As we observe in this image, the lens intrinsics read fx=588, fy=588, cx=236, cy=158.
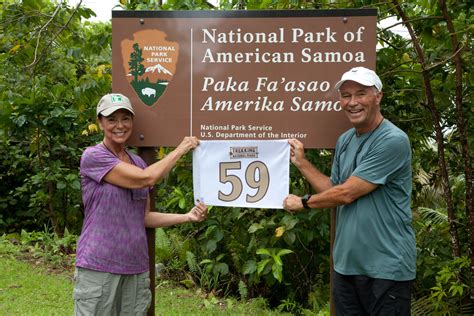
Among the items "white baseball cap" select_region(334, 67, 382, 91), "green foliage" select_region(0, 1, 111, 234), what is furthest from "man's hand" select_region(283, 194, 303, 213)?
"green foliage" select_region(0, 1, 111, 234)

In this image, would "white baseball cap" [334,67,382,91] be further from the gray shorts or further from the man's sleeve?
the gray shorts

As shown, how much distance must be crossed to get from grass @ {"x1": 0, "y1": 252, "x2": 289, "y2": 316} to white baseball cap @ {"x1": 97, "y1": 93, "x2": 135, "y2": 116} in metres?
2.80

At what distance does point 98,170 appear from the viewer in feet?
11.2

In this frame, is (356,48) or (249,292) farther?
(249,292)

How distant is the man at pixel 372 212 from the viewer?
3.17 meters

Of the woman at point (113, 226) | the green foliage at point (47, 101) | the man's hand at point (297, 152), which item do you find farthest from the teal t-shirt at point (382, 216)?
the green foliage at point (47, 101)

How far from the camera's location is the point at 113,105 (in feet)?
11.5

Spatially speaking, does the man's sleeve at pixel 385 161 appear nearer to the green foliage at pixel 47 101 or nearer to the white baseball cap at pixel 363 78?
the white baseball cap at pixel 363 78

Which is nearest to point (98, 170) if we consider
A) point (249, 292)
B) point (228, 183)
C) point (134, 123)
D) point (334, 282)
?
point (134, 123)

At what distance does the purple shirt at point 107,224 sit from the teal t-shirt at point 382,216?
1.23m

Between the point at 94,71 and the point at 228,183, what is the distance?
374 cm

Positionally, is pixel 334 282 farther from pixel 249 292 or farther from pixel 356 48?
pixel 249 292

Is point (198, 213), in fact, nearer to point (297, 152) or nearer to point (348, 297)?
point (297, 152)

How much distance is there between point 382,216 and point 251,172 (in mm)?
901
